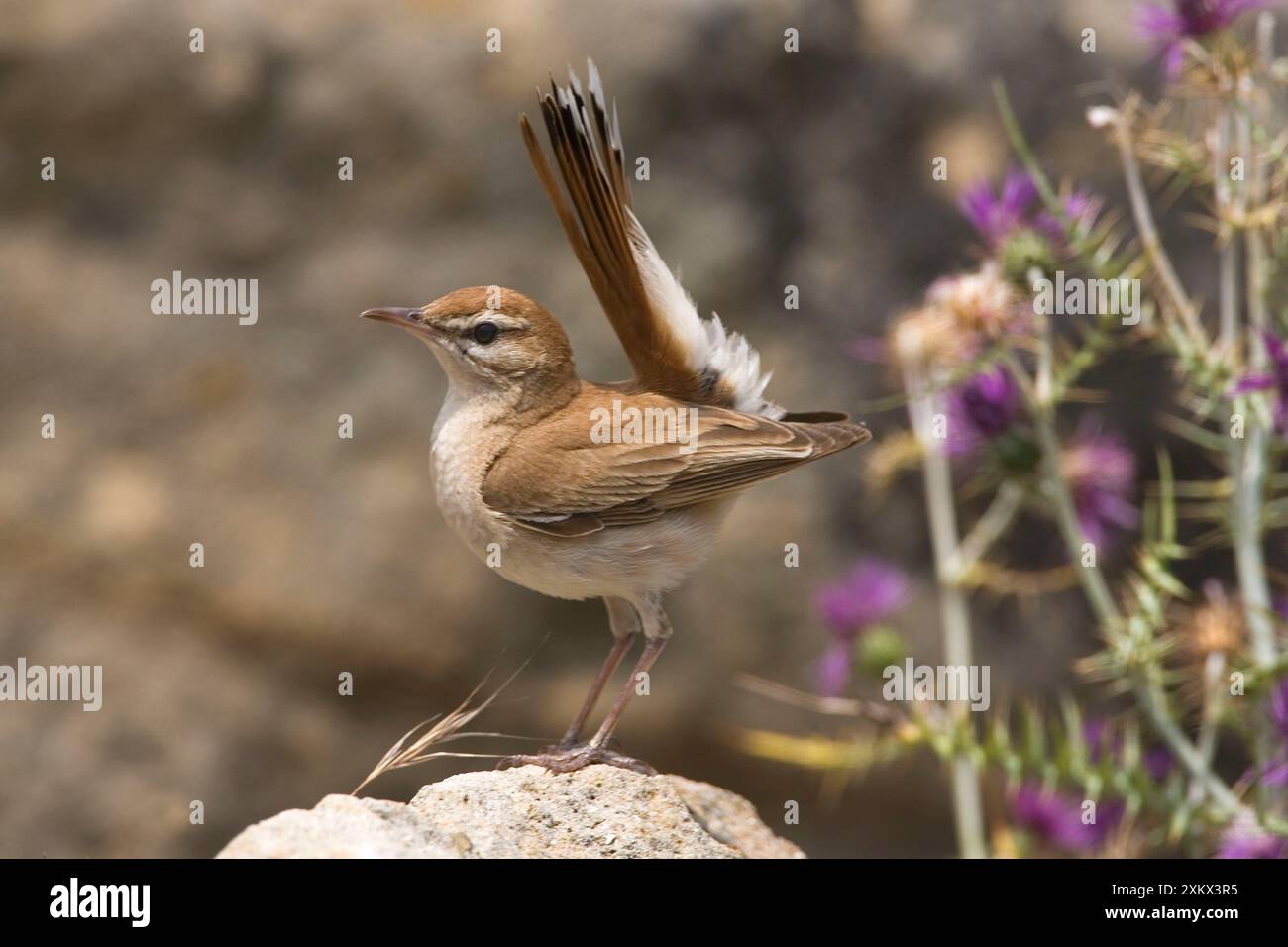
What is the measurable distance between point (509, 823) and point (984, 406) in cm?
228

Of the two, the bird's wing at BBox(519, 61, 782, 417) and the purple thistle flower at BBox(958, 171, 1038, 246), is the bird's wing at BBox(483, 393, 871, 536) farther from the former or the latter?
the purple thistle flower at BBox(958, 171, 1038, 246)

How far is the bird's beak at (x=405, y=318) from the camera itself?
3.75 metres

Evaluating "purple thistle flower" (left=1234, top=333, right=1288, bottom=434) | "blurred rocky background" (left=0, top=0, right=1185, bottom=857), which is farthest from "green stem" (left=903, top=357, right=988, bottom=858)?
"blurred rocky background" (left=0, top=0, right=1185, bottom=857)

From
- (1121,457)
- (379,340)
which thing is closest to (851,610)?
(1121,457)

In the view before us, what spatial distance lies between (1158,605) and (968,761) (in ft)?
2.71

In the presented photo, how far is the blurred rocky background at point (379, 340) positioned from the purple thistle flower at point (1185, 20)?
286 centimetres

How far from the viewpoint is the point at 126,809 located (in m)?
7.18

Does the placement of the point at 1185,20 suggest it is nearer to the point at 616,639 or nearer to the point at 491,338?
the point at 491,338

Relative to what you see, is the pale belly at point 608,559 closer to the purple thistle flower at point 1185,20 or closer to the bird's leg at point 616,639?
the bird's leg at point 616,639

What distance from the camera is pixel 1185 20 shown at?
454 centimetres

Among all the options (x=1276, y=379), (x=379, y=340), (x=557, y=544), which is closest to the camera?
(x=557, y=544)

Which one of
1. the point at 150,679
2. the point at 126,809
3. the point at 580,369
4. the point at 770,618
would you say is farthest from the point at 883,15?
the point at 126,809

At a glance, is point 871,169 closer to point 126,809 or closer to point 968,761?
point 968,761

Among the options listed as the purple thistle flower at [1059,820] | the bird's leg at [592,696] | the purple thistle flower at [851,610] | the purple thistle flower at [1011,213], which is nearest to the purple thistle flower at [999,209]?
the purple thistle flower at [1011,213]
